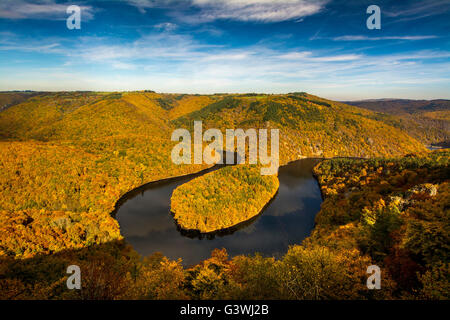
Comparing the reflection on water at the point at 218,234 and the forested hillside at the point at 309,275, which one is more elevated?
the forested hillside at the point at 309,275

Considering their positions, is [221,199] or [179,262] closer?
[179,262]

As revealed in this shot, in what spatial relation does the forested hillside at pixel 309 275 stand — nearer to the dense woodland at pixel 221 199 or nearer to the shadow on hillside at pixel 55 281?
the shadow on hillside at pixel 55 281

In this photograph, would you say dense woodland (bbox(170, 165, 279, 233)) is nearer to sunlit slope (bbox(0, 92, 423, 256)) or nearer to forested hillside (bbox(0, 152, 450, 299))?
sunlit slope (bbox(0, 92, 423, 256))

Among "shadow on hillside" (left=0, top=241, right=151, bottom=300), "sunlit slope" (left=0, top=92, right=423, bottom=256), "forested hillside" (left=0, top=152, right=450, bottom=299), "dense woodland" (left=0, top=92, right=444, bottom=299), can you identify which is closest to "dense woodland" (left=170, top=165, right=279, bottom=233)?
"dense woodland" (left=0, top=92, right=444, bottom=299)

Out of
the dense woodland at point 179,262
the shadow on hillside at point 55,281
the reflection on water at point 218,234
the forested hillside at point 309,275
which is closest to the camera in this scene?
the forested hillside at point 309,275

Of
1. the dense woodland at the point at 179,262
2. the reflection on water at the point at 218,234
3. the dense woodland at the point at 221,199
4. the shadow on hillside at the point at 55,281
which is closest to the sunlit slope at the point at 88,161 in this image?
the dense woodland at the point at 179,262

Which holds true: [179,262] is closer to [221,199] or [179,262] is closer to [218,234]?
[218,234]

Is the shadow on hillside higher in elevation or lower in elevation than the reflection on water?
higher

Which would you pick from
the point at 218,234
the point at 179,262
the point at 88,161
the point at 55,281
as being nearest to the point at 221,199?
the point at 218,234
